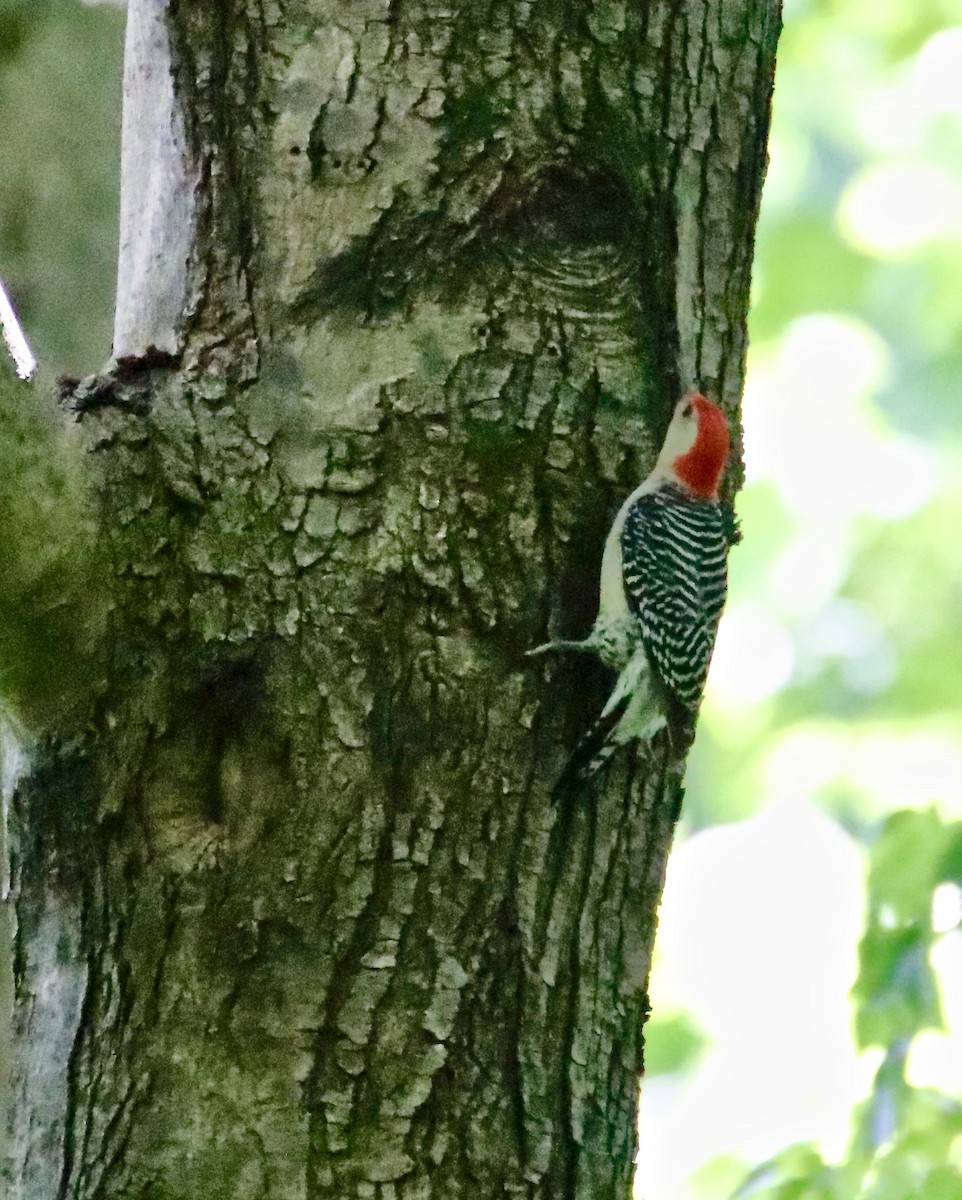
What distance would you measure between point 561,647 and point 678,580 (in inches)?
22.9

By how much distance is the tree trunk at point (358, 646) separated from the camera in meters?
1.75

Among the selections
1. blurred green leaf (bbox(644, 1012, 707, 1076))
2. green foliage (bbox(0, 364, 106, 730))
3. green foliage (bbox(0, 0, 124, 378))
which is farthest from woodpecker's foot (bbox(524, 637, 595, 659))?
blurred green leaf (bbox(644, 1012, 707, 1076))

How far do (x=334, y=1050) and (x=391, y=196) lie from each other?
0.98 m

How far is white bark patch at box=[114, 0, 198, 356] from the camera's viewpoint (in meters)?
1.89

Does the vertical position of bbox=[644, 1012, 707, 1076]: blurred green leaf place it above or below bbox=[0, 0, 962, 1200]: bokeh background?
below

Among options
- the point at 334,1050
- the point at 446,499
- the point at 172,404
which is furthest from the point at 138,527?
the point at 334,1050

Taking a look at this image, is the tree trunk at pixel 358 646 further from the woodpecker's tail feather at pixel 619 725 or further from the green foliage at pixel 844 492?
the green foliage at pixel 844 492

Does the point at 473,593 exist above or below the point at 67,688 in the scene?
above

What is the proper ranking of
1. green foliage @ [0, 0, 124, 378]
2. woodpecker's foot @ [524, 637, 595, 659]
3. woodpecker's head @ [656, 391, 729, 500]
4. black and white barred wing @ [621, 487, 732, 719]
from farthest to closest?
green foliage @ [0, 0, 124, 378]
black and white barred wing @ [621, 487, 732, 719]
woodpecker's head @ [656, 391, 729, 500]
woodpecker's foot @ [524, 637, 595, 659]

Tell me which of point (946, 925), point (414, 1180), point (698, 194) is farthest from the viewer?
point (946, 925)

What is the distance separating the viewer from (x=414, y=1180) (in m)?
1.73

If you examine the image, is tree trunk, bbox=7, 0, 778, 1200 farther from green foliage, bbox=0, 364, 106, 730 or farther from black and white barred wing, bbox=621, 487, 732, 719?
black and white barred wing, bbox=621, 487, 732, 719

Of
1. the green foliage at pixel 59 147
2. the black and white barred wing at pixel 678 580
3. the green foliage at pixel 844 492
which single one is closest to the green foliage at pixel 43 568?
the black and white barred wing at pixel 678 580

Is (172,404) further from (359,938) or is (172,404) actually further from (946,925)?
(946,925)
